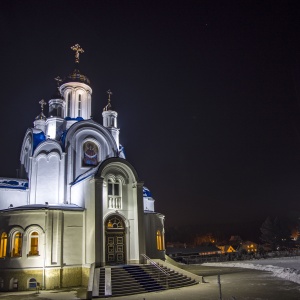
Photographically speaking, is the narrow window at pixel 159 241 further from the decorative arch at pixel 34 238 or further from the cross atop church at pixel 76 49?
the cross atop church at pixel 76 49

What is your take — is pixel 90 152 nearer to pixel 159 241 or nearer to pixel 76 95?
pixel 76 95

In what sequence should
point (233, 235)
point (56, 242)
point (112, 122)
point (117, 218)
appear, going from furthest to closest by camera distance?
point (233, 235)
point (112, 122)
point (117, 218)
point (56, 242)

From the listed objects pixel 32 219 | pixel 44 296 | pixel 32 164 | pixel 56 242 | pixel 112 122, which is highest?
pixel 112 122

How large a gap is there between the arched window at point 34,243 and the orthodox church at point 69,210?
0.19 feet

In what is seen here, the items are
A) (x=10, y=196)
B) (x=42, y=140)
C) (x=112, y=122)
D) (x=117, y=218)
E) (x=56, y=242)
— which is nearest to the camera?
(x=56, y=242)

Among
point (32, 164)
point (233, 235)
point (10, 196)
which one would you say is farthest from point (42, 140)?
point (233, 235)

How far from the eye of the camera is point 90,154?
26844 millimetres

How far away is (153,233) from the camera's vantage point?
91.1 ft

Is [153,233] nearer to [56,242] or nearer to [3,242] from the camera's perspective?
[56,242]

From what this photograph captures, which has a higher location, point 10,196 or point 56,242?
point 10,196

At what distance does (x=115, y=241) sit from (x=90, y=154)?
7.02 m

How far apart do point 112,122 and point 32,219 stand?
38.6ft

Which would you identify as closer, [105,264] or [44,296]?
[44,296]

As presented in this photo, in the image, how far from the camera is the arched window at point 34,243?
71.7ft
